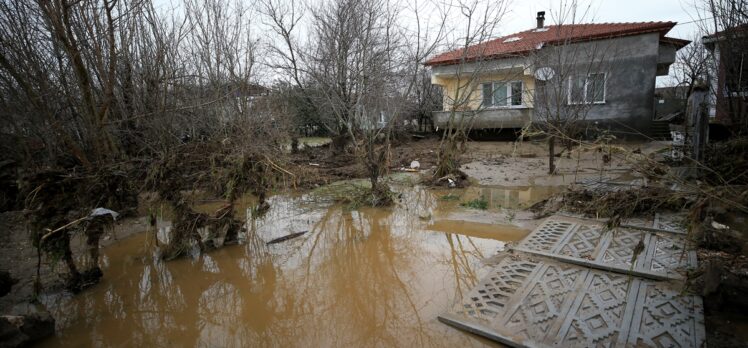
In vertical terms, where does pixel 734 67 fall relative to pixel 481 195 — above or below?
above

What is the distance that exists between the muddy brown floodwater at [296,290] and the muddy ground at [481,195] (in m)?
0.27

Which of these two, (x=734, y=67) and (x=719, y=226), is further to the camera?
(x=734, y=67)

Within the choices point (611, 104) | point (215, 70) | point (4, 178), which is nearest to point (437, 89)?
point (611, 104)

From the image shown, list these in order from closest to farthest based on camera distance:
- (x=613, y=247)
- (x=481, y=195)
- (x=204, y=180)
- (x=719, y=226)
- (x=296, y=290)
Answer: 1. (x=296, y=290)
2. (x=613, y=247)
3. (x=719, y=226)
4. (x=204, y=180)
5. (x=481, y=195)

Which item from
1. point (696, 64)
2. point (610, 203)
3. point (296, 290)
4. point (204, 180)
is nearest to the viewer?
point (296, 290)

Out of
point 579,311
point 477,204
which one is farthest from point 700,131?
point 579,311

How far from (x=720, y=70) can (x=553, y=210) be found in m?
5.00

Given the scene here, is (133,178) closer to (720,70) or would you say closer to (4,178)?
(4,178)

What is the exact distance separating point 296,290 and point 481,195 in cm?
493

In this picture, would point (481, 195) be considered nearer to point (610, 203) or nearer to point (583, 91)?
point (610, 203)

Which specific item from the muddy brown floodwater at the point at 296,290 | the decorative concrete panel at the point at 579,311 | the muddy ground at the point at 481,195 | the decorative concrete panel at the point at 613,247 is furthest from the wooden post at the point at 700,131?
the decorative concrete panel at the point at 579,311

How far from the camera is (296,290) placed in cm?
394

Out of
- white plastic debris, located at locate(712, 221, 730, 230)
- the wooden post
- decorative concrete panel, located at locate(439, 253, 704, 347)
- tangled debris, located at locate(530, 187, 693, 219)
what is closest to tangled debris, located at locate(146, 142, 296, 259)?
decorative concrete panel, located at locate(439, 253, 704, 347)

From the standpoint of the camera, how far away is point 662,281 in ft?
11.3
